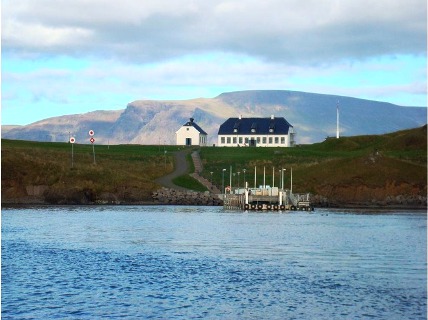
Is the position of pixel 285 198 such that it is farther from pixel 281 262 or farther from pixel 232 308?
pixel 232 308

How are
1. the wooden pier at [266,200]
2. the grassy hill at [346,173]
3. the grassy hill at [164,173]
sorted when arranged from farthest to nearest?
the grassy hill at [346,173] < the grassy hill at [164,173] < the wooden pier at [266,200]

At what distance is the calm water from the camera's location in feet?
138

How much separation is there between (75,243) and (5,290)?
26.6 m

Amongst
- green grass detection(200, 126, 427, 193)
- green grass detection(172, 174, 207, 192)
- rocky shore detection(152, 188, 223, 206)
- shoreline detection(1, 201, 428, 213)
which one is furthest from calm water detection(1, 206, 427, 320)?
green grass detection(172, 174, 207, 192)

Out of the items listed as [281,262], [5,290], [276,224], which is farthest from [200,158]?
[5,290]

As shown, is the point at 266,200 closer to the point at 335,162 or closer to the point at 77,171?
the point at 335,162

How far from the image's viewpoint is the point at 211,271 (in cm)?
5472

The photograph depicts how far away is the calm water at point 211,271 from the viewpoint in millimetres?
41969

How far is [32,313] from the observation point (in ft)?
132

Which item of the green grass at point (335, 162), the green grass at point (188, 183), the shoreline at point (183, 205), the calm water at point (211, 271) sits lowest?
the calm water at point (211, 271)

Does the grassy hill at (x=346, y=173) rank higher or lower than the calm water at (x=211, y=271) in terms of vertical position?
higher

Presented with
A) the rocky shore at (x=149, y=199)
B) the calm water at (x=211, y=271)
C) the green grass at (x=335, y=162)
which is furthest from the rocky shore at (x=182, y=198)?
the calm water at (x=211, y=271)

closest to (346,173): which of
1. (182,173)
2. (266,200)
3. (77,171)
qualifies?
(266,200)

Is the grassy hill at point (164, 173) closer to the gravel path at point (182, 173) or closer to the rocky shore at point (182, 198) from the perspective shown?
the gravel path at point (182, 173)
